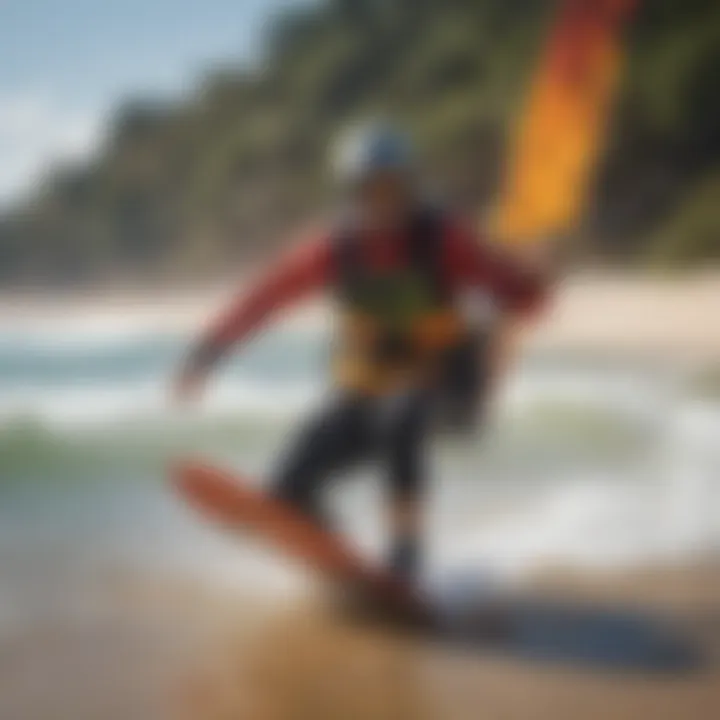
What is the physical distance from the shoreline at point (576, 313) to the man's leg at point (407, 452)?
10 centimetres

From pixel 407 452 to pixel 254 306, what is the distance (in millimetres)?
178

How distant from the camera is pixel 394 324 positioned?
99 cm

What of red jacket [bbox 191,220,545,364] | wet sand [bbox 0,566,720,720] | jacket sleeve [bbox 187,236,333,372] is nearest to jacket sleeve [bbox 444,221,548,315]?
red jacket [bbox 191,220,545,364]

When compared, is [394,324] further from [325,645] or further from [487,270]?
[325,645]

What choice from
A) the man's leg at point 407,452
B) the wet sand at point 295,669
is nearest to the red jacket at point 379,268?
the man's leg at point 407,452

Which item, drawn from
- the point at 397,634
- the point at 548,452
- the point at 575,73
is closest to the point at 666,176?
the point at 575,73

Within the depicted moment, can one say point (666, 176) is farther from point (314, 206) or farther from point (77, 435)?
point (77, 435)

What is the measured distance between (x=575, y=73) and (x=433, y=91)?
121 millimetres

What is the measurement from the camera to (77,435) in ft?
3.34

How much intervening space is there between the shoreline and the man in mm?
29

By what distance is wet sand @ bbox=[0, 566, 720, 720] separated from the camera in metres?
0.94

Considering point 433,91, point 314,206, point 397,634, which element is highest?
point 433,91

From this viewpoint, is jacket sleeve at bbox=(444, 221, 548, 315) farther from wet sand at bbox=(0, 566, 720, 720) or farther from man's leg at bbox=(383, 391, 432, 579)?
wet sand at bbox=(0, 566, 720, 720)

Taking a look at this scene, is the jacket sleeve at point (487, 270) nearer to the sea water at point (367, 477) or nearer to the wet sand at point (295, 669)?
the sea water at point (367, 477)
